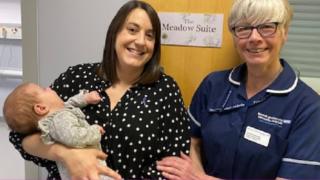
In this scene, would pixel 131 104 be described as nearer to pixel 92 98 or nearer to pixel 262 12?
pixel 92 98

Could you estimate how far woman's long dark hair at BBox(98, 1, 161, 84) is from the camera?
1573 mm

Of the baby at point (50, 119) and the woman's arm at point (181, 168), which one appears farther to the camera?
the woman's arm at point (181, 168)

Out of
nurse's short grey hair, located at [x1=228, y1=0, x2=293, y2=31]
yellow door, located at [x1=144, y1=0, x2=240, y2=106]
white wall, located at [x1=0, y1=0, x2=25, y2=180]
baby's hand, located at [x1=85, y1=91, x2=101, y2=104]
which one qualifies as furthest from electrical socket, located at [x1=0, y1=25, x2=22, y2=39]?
nurse's short grey hair, located at [x1=228, y1=0, x2=293, y2=31]

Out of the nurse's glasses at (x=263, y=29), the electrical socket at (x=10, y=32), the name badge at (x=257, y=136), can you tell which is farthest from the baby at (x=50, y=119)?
the electrical socket at (x=10, y=32)

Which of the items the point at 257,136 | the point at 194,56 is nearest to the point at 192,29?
the point at 194,56

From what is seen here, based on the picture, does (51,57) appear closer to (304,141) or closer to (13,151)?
(304,141)

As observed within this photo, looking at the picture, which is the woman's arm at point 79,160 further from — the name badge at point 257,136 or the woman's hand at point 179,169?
the name badge at point 257,136

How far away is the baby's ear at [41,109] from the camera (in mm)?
1367

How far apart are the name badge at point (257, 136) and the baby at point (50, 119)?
60cm

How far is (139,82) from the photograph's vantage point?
160cm

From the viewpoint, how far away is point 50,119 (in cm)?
136

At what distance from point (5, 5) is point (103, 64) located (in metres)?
2.79

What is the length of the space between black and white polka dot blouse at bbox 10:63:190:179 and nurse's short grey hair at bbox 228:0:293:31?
1.51 feet

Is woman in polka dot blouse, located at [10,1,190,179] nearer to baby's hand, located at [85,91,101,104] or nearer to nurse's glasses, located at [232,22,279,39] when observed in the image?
baby's hand, located at [85,91,101,104]
